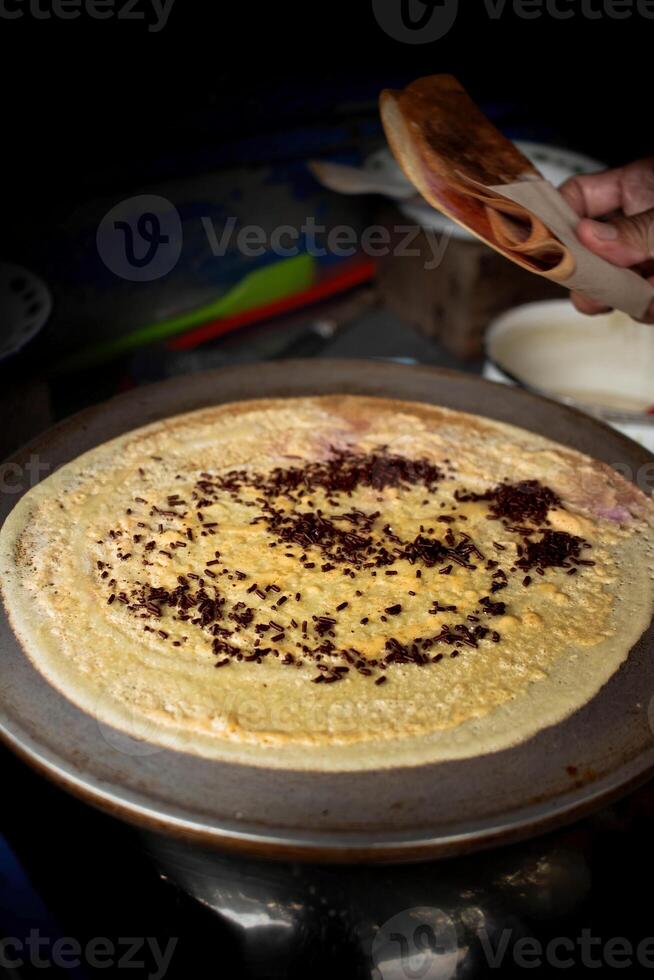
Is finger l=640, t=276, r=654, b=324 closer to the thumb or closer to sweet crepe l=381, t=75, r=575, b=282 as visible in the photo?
the thumb

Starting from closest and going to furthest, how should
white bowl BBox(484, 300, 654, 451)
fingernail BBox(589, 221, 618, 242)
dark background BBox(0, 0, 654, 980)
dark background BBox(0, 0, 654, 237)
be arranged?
dark background BBox(0, 0, 654, 980)
fingernail BBox(589, 221, 618, 242)
dark background BBox(0, 0, 654, 237)
white bowl BBox(484, 300, 654, 451)

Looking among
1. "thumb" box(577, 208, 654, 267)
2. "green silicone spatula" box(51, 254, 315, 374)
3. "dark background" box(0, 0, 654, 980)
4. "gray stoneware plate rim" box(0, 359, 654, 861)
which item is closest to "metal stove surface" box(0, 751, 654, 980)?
"dark background" box(0, 0, 654, 980)

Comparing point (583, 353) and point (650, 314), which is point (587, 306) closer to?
point (650, 314)

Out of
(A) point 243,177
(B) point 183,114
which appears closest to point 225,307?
(A) point 243,177

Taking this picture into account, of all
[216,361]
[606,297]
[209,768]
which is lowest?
[216,361]

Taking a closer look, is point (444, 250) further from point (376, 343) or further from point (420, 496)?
point (420, 496)

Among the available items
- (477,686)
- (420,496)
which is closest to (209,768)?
(477,686)

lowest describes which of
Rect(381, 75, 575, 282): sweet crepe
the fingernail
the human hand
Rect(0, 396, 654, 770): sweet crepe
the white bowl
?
the white bowl
